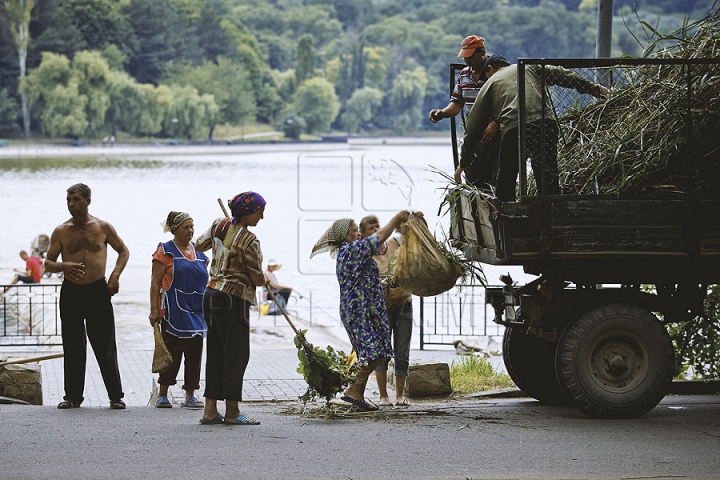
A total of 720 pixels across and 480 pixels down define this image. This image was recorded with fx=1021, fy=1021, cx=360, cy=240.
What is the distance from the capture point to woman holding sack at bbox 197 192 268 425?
758 centimetres

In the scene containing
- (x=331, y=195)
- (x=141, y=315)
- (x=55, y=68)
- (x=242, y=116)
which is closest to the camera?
(x=141, y=315)

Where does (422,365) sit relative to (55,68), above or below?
below

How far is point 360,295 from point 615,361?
2038 millimetres

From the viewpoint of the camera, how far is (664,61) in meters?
7.56

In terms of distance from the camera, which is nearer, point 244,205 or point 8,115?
point 244,205

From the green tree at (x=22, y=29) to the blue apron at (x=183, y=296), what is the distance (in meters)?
118

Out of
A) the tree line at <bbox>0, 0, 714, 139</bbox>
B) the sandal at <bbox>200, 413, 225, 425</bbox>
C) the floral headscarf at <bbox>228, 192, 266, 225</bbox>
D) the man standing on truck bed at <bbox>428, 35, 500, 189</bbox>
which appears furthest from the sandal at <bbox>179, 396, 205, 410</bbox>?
the tree line at <bbox>0, 0, 714, 139</bbox>

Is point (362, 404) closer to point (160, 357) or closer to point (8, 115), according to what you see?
point (160, 357)

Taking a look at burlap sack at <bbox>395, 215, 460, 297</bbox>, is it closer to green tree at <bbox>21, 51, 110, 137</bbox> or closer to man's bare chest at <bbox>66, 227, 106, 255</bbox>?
man's bare chest at <bbox>66, 227, 106, 255</bbox>

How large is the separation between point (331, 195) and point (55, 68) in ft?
159

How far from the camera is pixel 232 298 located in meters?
7.57

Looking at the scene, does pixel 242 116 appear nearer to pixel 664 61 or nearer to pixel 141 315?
pixel 141 315

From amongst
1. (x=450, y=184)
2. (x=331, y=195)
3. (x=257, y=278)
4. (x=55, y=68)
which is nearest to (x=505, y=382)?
(x=450, y=184)

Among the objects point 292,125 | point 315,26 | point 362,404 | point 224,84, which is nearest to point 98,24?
point 224,84
